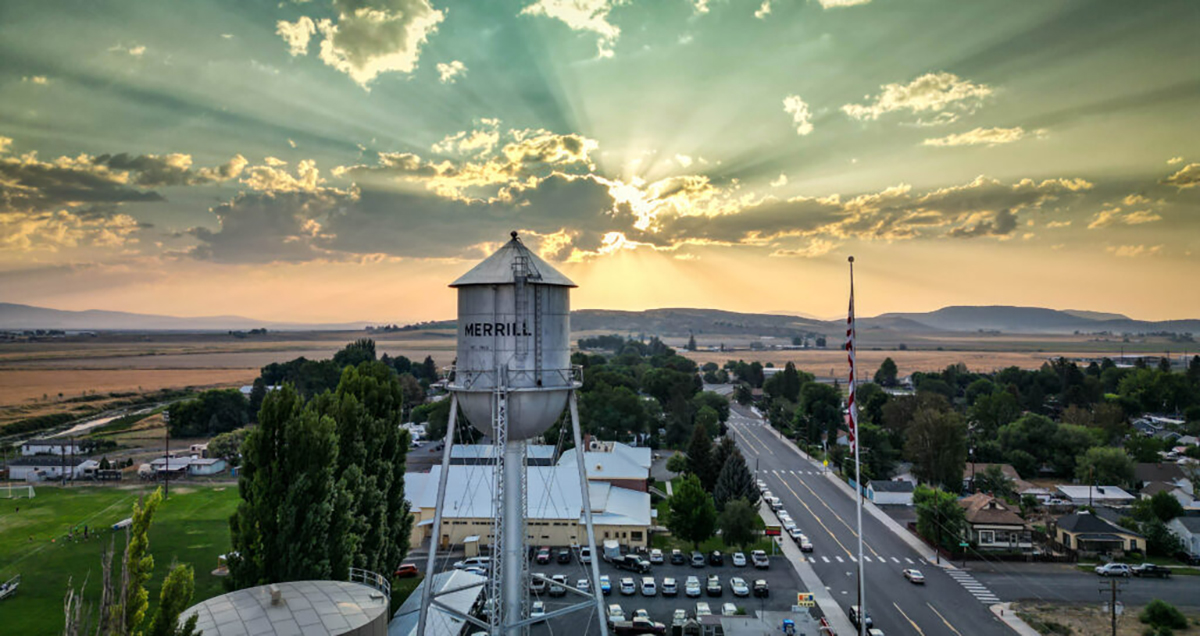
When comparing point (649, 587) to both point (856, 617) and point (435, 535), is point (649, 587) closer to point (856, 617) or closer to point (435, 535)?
point (856, 617)

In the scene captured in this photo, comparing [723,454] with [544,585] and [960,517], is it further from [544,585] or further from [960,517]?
[544,585]

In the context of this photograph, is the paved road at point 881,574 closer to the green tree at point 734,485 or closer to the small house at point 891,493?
the small house at point 891,493

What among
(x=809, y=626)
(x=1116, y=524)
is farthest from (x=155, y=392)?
(x=1116, y=524)

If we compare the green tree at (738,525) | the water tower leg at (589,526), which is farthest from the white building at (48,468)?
the water tower leg at (589,526)

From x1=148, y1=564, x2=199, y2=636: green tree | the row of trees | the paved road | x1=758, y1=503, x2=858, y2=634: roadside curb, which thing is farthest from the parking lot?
x1=148, y1=564, x2=199, y2=636: green tree

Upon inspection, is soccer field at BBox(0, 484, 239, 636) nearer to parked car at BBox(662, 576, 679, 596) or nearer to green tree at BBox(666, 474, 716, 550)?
parked car at BBox(662, 576, 679, 596)
